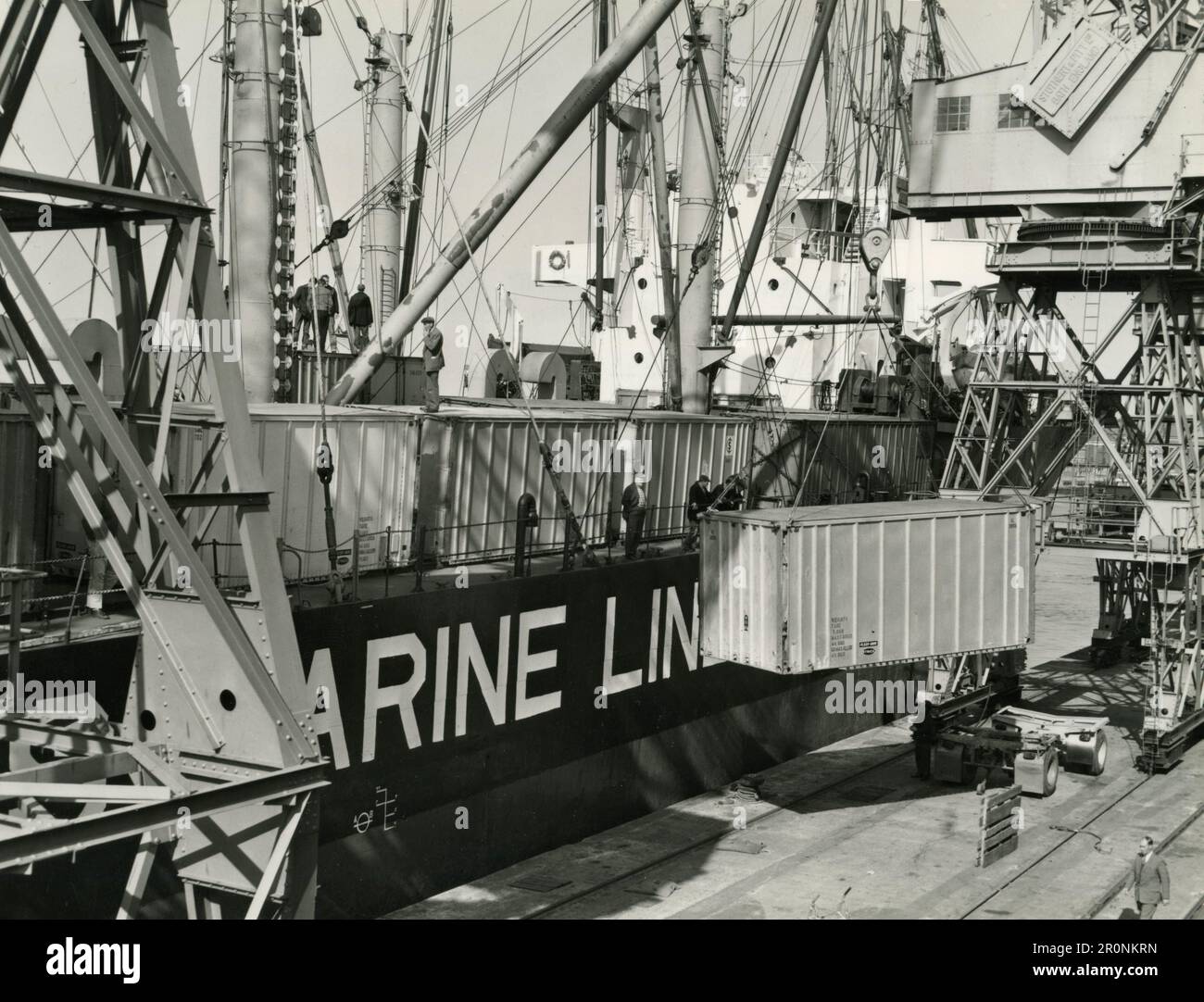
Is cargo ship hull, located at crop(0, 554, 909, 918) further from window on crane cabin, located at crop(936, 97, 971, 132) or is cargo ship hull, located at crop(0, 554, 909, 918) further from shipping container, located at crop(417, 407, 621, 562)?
window on crane cabin, located at crop(936, 97, 971, 132)

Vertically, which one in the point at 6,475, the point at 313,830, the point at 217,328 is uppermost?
the point at 217,328

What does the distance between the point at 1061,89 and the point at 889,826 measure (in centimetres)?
1800

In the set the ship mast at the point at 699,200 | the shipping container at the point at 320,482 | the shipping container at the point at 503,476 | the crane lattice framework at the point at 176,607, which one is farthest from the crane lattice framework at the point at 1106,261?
the crane lattice framework at the point at 176,607

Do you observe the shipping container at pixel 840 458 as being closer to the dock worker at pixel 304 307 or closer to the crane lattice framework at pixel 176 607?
the dock worker at pixel 304 307

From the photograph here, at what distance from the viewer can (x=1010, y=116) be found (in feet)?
107

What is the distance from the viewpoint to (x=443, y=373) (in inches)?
2489

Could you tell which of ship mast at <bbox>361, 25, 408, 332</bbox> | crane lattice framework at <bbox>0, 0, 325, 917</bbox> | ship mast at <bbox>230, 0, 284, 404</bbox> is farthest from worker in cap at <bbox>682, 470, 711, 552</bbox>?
crane lattice framework at <bbox>0, 0, 325, 917</bbox>

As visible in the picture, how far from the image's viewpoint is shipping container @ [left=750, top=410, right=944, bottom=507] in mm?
30641

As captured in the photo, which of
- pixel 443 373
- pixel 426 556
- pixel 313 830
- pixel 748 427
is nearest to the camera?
pixel 313 830

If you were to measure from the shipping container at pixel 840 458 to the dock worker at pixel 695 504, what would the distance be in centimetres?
204

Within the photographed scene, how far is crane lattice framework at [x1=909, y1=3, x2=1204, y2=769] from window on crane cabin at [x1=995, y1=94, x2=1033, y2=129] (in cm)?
4

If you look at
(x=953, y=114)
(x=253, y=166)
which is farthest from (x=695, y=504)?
(x=953, y=114)
